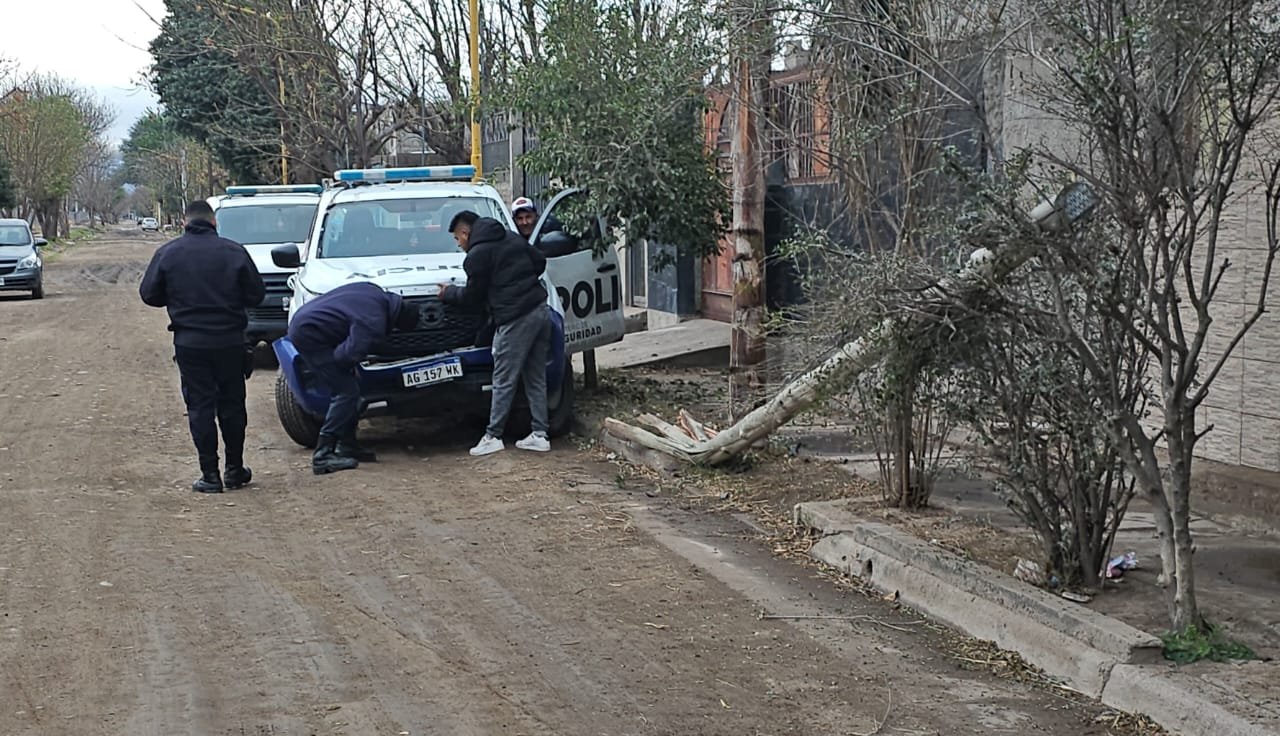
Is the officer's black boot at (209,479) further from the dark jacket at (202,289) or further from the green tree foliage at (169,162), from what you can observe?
the green tree foliage at (169,162)

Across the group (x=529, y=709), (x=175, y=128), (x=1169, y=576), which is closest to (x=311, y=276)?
(x=529, y=709)

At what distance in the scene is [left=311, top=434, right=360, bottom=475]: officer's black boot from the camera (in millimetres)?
10117

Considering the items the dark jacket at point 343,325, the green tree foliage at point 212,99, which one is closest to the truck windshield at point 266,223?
the dark jacket at point 343,325

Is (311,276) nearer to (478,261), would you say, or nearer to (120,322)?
(478,261)

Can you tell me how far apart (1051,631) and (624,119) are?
22.0 feet

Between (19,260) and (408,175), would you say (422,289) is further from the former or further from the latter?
(19,260)

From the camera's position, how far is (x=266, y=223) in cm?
1862

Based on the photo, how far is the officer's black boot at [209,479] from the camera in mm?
9469

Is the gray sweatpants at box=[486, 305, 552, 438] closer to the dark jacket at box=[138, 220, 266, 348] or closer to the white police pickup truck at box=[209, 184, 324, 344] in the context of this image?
the dark jacket at box=[138, 220, 266, 348]

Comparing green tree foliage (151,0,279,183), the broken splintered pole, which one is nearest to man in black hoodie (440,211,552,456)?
the broken splintered pole

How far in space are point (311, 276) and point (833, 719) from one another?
7.27 m

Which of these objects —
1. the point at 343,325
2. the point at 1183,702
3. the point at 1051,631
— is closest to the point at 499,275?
the point at 343,325

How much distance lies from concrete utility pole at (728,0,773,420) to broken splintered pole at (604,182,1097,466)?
1.76ft

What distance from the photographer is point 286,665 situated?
18.5 feet
